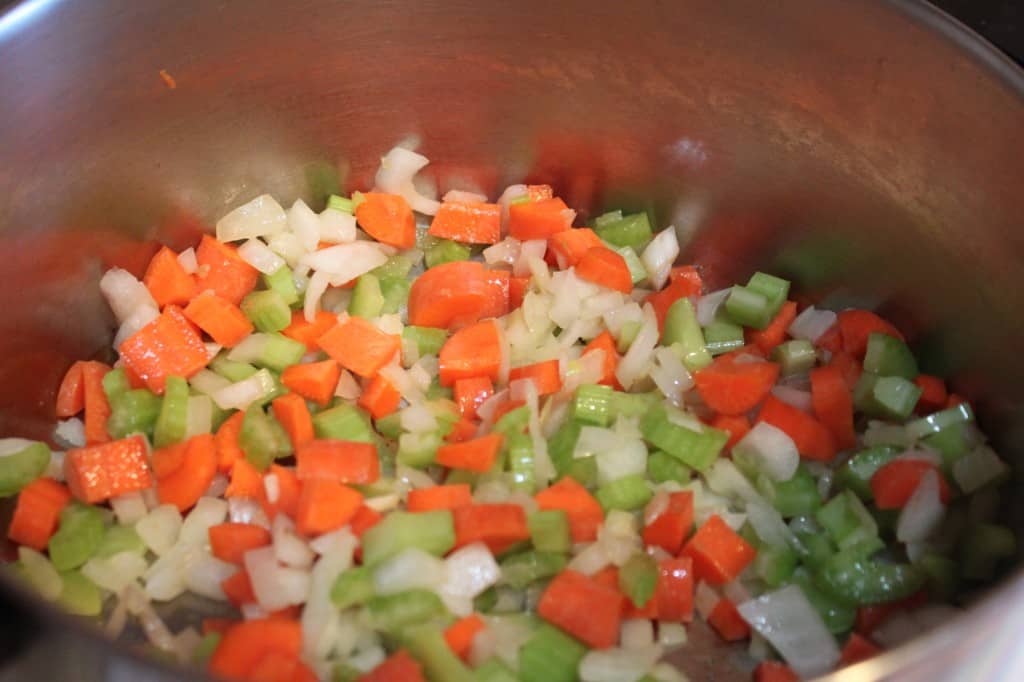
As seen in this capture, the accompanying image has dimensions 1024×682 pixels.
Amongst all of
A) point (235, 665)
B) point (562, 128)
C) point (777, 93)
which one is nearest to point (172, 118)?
point (562, 128)

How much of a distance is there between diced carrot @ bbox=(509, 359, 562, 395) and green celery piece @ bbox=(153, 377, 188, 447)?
68cm

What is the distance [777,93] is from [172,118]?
1252mm

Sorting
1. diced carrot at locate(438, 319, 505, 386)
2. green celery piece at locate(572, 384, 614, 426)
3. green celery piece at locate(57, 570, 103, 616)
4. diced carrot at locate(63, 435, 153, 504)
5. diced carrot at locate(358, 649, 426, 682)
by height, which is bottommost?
green celery piece at locate(57, 570, 103, 616)

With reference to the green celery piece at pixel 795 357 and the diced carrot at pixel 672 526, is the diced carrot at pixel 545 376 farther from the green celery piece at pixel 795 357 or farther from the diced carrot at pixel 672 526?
the green celery piece at pixel 795 357

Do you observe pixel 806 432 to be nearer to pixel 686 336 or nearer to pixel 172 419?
pixel 686 336

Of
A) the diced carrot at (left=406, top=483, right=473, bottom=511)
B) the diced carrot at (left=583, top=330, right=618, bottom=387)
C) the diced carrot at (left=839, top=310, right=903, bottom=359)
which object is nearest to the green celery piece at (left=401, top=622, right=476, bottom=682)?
the diced carrot at (left=406, top=483, right=473, bottom=511)

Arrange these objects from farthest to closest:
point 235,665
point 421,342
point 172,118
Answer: point 421,342, point 172,118, point 235,665

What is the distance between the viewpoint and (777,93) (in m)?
2.04

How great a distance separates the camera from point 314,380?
6.56ft

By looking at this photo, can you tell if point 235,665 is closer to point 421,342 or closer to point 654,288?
point 421,342

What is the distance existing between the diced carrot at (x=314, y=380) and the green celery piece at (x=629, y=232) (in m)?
0.72

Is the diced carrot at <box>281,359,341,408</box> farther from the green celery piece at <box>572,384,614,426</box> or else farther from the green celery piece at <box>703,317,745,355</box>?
the green celery piece at <box>703,317,745,355</box>

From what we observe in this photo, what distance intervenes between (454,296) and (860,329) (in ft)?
2.91

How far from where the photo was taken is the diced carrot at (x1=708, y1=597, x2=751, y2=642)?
1.81m
